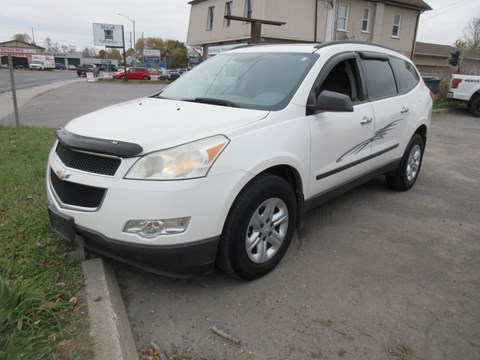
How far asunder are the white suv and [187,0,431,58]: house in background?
21227 millimetres

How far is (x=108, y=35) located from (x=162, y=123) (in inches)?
1780

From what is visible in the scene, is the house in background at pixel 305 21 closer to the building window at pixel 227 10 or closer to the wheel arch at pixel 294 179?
the building window at pixel 227 10

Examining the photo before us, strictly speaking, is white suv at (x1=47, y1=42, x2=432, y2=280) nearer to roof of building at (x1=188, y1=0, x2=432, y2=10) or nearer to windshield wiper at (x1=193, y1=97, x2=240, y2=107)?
windshield wiper at (x1=193, y1=97, x2=240, y2=107)

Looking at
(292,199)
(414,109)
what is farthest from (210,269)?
(414,109)

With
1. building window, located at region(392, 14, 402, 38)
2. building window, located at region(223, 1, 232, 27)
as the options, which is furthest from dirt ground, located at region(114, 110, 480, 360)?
building window, located at region(392, 14, 402, 38)

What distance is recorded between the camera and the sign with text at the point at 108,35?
42.9 m

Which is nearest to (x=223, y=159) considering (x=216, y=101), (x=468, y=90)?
(x=216, y=101)

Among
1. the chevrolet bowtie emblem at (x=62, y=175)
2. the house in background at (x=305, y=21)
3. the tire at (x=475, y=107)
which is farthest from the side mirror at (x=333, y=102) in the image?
the house in background at (x=305, y=21)

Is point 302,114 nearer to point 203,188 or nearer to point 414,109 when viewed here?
point 203,188

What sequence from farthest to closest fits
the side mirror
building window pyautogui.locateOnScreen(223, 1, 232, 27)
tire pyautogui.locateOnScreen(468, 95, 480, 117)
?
building window pyautogui.locateOnScreen(223, 1, 232, 27)
tire pyautogui.locateOnScreen(468, 95, 480, 117)
the side mirror

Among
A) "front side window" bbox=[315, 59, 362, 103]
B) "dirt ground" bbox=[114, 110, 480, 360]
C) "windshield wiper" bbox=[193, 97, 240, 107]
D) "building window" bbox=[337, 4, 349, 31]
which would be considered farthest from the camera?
"building window" bbox=[337, 4, 349, 31]

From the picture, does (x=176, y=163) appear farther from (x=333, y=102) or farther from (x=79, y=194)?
(x=333, y=102)

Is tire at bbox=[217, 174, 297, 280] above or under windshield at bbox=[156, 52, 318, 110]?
under

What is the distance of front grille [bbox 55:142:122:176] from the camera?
8.33 ft
